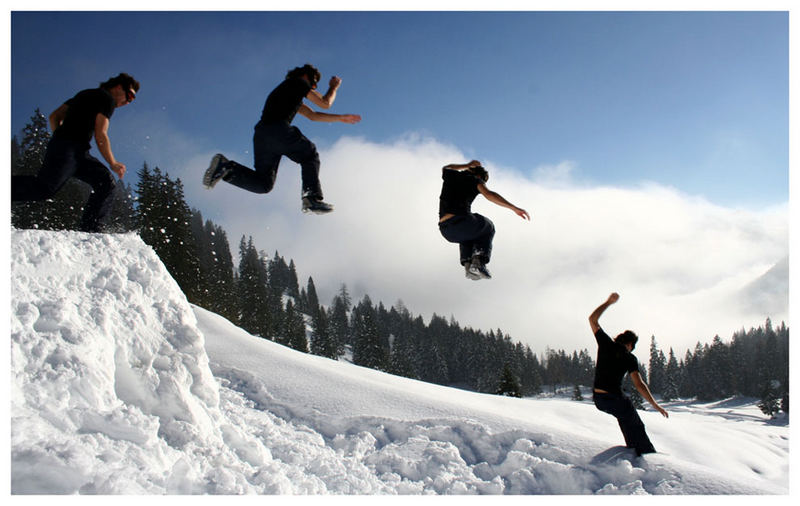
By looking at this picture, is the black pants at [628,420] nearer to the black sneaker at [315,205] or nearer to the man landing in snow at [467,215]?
the man landing in snow at [467,215]

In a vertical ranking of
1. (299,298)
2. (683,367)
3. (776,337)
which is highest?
(299,298)

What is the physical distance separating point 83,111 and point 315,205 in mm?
2931

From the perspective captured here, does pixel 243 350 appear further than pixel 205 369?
Yes

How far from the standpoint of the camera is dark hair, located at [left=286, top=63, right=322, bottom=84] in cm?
510

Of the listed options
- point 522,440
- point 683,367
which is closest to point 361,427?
point 522,440

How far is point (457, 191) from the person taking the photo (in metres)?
5.80

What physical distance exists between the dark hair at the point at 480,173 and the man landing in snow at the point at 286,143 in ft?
5.23

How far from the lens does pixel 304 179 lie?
5609mm

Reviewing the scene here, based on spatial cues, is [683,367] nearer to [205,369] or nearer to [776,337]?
[776,337]

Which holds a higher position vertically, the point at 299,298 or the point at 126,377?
the point at 299,298

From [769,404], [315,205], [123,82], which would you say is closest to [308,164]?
[315,205]

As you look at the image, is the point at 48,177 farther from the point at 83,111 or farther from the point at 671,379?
the point at 671,379

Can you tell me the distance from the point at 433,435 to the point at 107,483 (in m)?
4.88

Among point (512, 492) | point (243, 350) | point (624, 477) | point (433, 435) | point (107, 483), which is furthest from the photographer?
point (243, 350)
